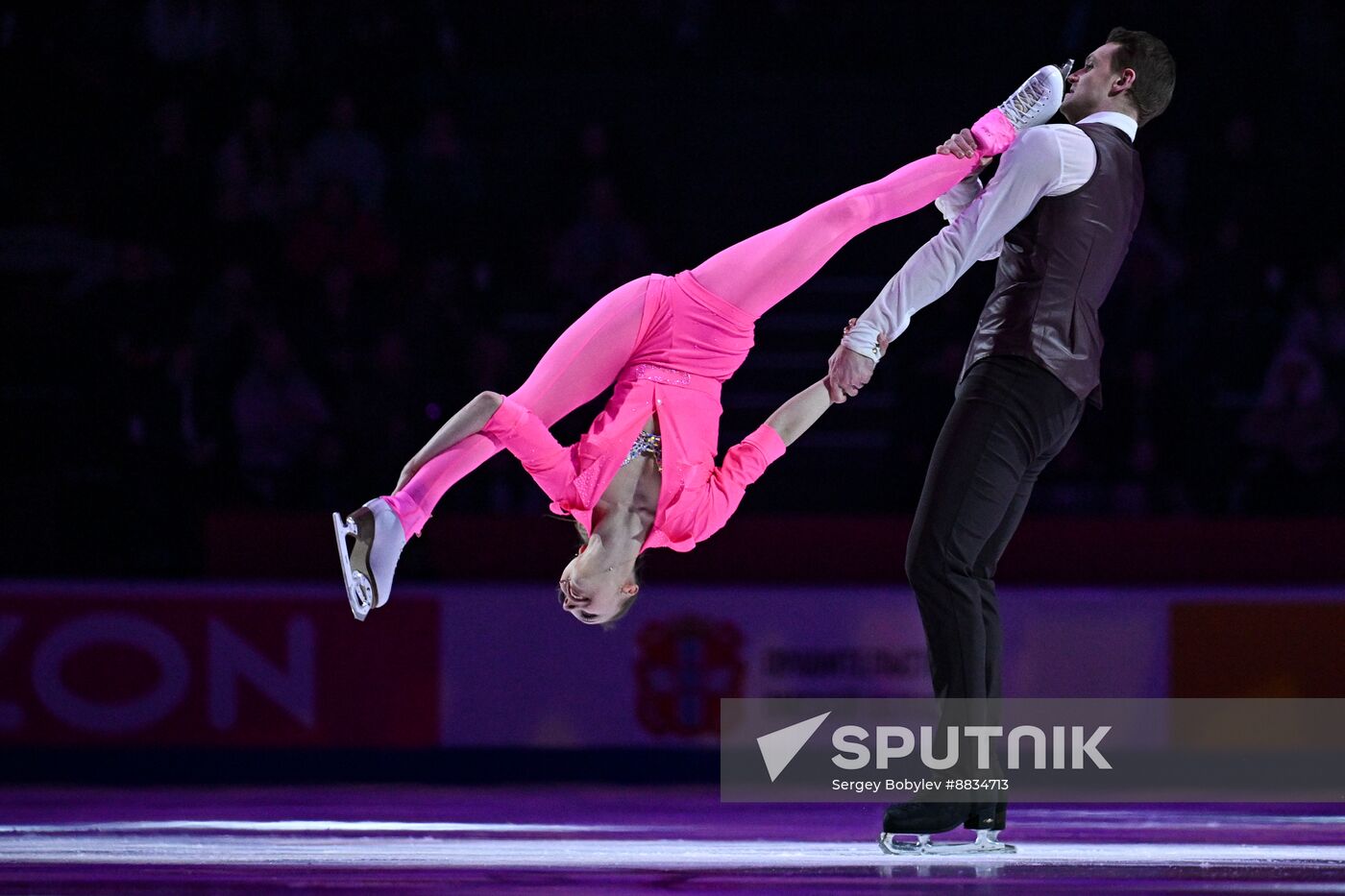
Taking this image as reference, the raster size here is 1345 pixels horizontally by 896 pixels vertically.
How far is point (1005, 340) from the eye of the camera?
363 cm

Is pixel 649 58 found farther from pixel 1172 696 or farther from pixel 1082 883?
pixel 1082 883

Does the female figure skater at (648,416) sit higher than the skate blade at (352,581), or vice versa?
the female figure skater at (648,416)

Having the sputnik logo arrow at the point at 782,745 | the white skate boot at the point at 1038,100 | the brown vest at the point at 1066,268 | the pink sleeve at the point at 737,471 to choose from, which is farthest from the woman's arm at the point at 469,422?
the sputnik logo arrow at the point at 782,745

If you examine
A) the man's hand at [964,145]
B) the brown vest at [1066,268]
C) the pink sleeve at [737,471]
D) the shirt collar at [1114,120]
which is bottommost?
the pink sleeve at [737,471]

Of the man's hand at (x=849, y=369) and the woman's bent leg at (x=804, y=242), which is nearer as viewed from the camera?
the man's hand at (x=849, y=369)

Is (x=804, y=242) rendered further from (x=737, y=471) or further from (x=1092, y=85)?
(x=1092, y=85)

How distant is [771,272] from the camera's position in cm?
432

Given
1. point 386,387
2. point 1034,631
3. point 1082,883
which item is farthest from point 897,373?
point 1082,883

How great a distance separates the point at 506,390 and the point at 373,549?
308 cm

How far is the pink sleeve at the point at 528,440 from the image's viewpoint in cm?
382

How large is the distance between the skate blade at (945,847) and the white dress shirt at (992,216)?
1.15 meters

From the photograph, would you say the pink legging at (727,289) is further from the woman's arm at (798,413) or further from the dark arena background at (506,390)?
the dark arena background at (506,390)

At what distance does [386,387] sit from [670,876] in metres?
3.64

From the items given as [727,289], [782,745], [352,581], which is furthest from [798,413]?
[782,745]
